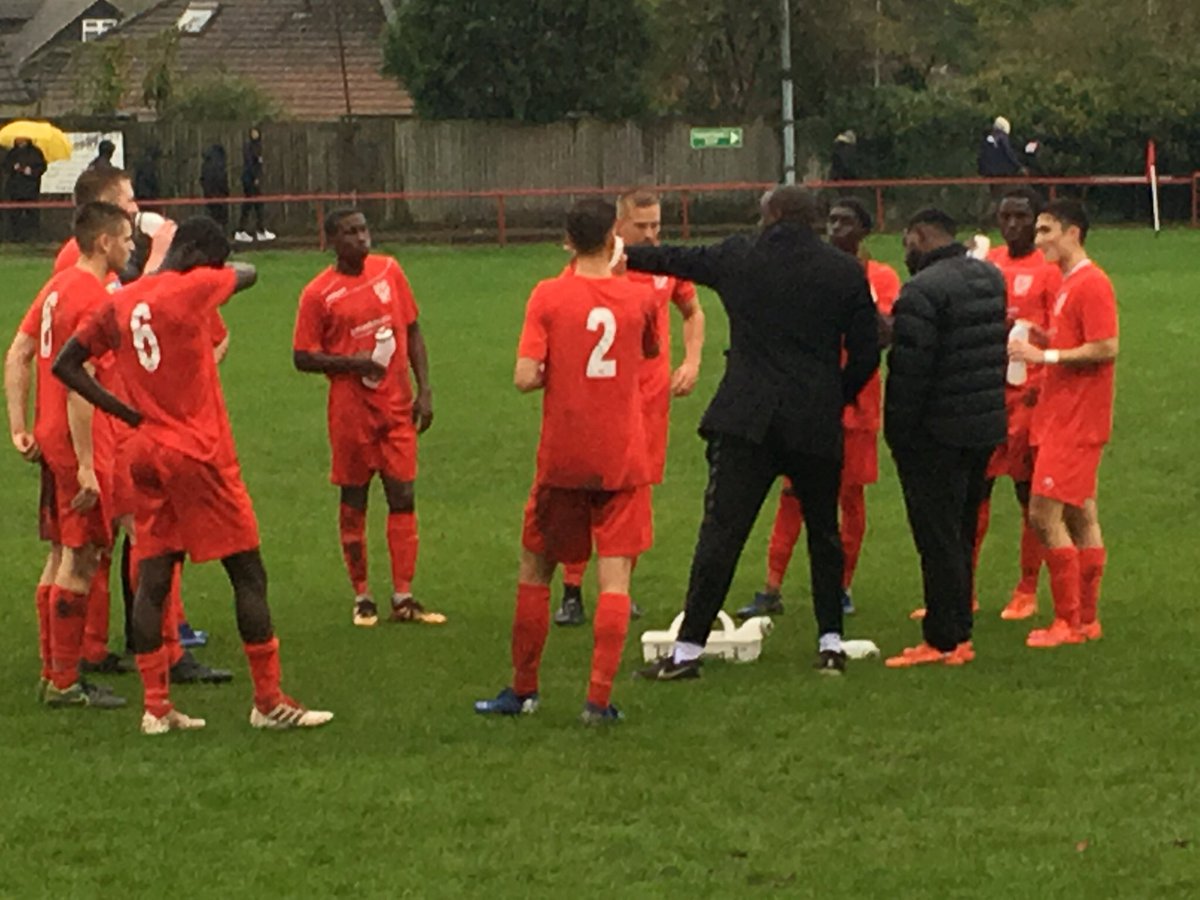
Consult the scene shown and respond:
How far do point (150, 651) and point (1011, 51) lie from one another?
44.7m

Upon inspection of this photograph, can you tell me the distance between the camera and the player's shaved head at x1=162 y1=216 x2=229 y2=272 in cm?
879

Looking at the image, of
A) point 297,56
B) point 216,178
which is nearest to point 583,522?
point 216,178

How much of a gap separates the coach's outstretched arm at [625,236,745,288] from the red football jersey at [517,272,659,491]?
573 mm

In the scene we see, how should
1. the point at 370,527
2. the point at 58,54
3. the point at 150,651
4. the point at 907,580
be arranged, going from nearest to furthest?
1. the point at 150,651
2. the point at 907,580
3. the point at 370,527
4. the point at 58,54

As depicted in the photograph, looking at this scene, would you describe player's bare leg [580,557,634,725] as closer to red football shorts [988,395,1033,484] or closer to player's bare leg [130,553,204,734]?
player's bare leg [130,553,204,734]

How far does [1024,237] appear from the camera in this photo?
436 inches

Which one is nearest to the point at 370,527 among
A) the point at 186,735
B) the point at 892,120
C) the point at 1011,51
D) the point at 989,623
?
the point at 989,623

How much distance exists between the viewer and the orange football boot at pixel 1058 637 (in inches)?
420

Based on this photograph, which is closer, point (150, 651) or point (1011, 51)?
point (150, 651)

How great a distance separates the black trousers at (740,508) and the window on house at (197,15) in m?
57.1

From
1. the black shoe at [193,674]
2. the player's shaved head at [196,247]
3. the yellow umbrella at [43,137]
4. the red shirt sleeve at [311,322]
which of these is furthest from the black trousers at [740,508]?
the yellow umbrella at [43,137]

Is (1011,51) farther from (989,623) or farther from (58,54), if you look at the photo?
(989,623)

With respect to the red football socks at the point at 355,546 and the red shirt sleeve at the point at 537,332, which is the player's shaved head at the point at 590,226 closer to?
the red shirt sleeve at the point at 537,332

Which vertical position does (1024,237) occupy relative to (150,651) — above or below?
above
